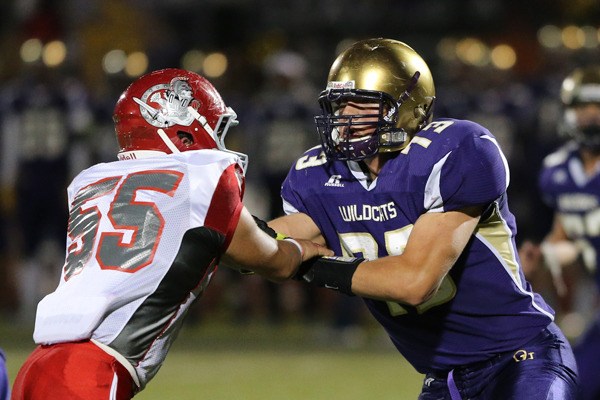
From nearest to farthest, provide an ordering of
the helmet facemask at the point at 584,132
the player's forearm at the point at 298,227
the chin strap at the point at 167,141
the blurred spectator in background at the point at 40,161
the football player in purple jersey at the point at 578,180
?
the chin strap at the point at 167,141
the player's forearm at the point at 298,227
the football player in purple jersey at the point at 578,180
the helmet facemask at the point at 584,132
the blurred spectator in background at the point at 40,161

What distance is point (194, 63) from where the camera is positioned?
35.9 ft

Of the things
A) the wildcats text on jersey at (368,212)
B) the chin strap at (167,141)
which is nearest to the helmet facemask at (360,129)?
the wildcats text on jersey at (368,212)

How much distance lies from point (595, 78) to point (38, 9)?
7307 mm

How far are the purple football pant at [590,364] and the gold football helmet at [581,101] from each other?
1.27 metres

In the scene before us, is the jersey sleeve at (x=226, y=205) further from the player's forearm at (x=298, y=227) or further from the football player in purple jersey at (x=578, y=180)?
the football player in purple jersey at (x=578, y=180)

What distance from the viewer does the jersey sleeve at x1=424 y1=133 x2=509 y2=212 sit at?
3.24m

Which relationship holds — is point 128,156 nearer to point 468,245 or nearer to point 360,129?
point 360,129

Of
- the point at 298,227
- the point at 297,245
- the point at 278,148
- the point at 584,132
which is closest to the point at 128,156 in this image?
the point at 297,245

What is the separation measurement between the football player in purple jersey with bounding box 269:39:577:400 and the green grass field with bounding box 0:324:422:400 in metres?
2.72

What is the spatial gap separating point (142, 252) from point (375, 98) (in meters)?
0.95

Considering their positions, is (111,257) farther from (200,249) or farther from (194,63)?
(194,63)

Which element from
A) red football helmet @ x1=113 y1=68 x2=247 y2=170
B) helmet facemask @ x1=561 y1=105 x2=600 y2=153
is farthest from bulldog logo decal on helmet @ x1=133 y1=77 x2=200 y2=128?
helmet facemask @ x1=561 y1=105 x2=600 y2=153

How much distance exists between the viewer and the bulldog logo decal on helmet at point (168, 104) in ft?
10.4

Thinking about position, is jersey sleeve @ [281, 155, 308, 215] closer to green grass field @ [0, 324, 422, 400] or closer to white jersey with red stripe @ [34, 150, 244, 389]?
white jersey with red stripe @ [34, 150, 244, 389]
